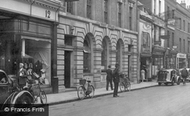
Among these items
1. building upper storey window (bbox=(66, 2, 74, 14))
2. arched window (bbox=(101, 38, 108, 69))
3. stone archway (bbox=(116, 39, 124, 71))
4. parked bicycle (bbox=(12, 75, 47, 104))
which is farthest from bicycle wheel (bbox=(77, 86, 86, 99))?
stone archway (bbox=(116, 39, 124, 71))

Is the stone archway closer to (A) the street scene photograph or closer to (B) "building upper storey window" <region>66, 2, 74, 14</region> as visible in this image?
(A) the street scene photograph

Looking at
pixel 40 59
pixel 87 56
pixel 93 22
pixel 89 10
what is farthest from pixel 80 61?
pixel 89 10

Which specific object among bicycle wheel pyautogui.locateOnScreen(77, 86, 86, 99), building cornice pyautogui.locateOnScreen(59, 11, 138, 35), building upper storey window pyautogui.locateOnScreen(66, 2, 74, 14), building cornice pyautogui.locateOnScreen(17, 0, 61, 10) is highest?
building upper storey window pyautogui.locateOnScreen(66, 2, 74, 14)

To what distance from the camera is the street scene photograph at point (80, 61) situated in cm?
1019

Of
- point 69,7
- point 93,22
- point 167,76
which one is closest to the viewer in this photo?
point 69,7

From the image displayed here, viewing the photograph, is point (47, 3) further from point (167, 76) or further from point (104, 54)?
point (167, 76)

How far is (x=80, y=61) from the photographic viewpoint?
19406 millimetres

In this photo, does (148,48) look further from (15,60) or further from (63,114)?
(63,114)

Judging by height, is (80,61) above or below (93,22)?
below

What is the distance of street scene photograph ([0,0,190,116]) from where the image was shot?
10188mm

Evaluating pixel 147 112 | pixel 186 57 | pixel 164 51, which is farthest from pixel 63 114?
pixel 186 57

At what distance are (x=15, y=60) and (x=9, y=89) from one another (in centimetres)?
536

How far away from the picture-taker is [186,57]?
4894 cm

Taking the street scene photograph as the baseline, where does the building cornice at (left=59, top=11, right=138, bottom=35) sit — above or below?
above
